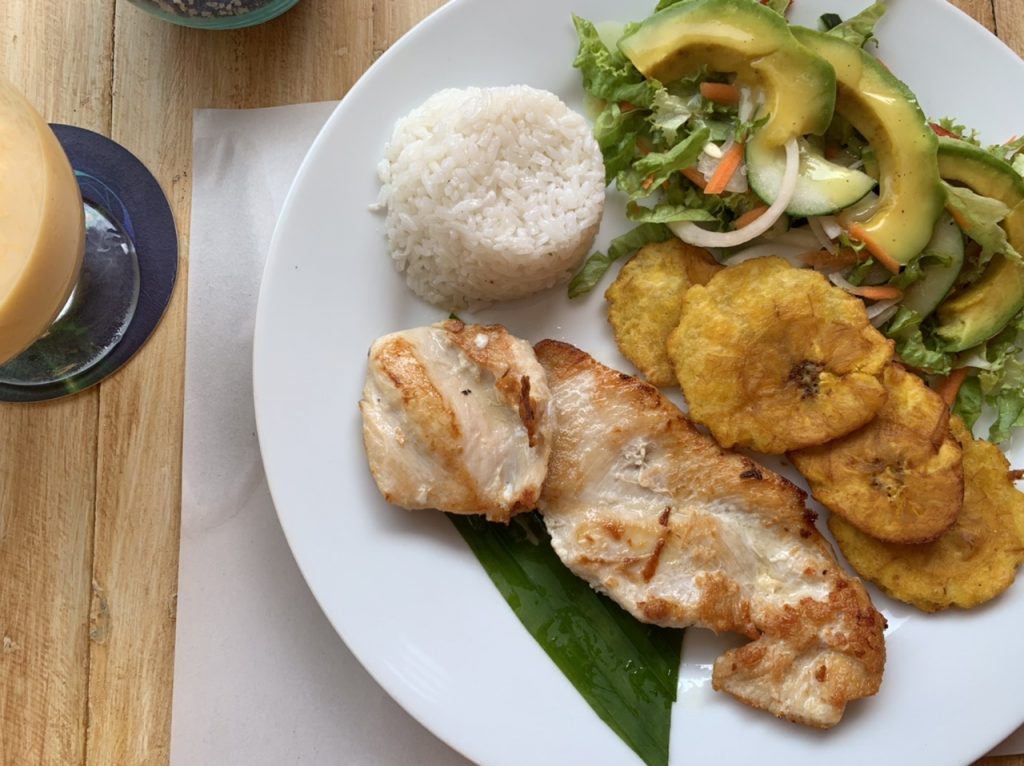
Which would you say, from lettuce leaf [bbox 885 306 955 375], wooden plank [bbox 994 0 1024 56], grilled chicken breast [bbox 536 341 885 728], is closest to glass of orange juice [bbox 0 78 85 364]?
grilled chicken breast [bbox 536 341 885 728]

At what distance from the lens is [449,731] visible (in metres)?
2.39

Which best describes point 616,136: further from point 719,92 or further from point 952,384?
point 952,384

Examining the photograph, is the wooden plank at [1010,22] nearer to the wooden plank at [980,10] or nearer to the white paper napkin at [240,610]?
the wooden plank at [980,10]

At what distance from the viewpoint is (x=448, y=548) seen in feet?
8.30

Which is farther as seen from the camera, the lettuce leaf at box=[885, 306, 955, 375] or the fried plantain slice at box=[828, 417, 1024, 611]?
the lettuce leaf at box=[885, 306, 955, 375]

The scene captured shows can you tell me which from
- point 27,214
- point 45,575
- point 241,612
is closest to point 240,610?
point 241,612

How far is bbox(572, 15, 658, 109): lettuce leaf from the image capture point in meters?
2.62

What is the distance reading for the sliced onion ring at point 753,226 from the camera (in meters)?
2.53

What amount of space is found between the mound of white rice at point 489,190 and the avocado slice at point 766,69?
0.30 m

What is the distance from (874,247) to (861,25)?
25.6 inches

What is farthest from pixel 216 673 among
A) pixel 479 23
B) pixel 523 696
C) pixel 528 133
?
pixel 479 23

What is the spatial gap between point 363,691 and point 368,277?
118 centimetres

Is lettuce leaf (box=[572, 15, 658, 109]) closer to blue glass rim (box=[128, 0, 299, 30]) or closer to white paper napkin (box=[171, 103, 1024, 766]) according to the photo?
blue glass rim (box=[128, 0, 299, 30])

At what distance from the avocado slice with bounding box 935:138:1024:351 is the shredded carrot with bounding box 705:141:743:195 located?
546 millimetres
